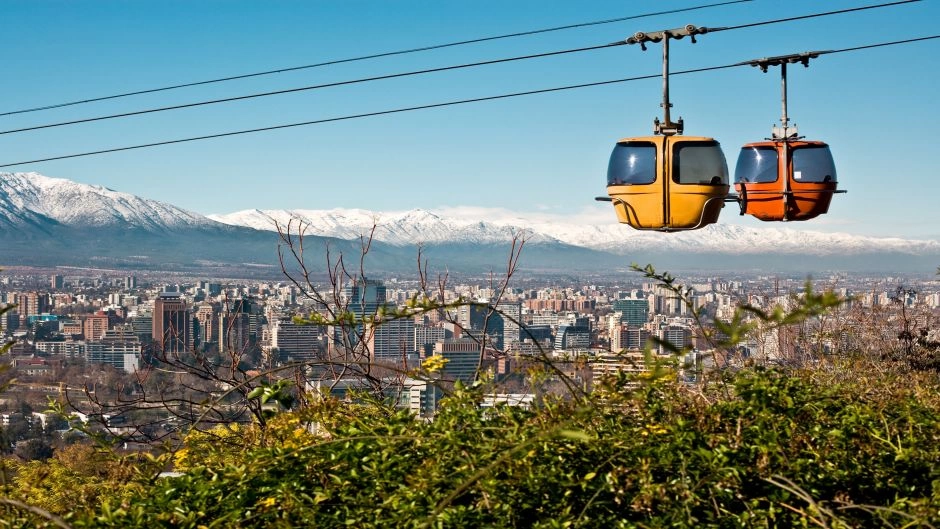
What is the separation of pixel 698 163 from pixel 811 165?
4.09ft

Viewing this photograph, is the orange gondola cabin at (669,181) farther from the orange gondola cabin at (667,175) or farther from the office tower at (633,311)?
the office tower at (633,311)

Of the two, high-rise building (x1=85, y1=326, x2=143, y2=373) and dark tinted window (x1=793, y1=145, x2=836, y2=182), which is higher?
dark tinted window (x1=793, y1=145, x2=836, y2=182)

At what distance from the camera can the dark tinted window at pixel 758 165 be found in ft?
22.7

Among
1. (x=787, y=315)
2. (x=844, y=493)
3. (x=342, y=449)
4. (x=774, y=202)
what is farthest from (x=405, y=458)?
(x=774, y=202)

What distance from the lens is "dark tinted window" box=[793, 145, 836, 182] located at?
Answer: 687 centimetres

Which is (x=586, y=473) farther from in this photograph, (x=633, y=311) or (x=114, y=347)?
(x=114, y=347)

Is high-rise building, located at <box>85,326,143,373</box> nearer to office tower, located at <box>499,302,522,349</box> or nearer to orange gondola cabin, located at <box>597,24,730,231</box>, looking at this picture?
office tower, located at <box>499,302,522,349</box>

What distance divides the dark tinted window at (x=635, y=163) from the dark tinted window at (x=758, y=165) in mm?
1260

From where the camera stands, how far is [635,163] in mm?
6039

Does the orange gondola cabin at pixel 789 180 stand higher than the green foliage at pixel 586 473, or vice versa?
the orange gondola cabin at pixel 789 180

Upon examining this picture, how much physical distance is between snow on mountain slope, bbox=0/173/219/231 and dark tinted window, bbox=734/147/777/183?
13394 cm

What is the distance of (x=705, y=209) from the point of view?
20.0 ft

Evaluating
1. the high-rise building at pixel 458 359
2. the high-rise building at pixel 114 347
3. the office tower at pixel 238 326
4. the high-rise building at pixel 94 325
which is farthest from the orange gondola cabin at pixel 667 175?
the high-rise building at pixel 94 325

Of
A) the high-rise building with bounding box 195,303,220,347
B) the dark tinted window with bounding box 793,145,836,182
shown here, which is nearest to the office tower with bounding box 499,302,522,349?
the dark tinted window with bounding box 793,145,836,182
